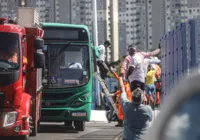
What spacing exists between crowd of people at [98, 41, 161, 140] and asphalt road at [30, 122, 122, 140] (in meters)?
0.65

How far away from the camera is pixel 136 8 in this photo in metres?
141

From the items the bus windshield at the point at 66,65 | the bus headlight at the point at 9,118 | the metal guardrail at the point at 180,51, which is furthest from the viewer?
the bus windshield at the point at 66,65

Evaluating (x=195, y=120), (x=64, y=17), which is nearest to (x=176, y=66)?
(x=195, y=120)

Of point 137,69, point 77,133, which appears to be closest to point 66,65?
point 77,133

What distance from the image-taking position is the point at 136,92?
307 inches

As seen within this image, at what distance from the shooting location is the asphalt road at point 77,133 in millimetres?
14633

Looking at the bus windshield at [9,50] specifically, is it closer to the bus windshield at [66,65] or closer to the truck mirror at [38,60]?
the truck mirror at [38,60]

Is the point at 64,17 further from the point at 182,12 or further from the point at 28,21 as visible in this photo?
the point at 28,21

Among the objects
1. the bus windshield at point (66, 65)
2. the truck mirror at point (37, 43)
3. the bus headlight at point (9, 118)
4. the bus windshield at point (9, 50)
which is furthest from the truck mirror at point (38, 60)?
the bus windshield at point (66, 65)

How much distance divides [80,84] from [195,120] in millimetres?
13640

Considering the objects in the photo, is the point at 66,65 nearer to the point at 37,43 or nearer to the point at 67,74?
the point at 67,74

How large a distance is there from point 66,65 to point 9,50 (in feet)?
13.1

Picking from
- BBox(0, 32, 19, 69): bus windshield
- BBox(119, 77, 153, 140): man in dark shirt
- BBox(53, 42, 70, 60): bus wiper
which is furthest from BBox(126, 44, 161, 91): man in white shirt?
BBox(119, 77, 153, 140): man in dark shirt

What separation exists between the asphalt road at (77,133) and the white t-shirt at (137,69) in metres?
1.49
